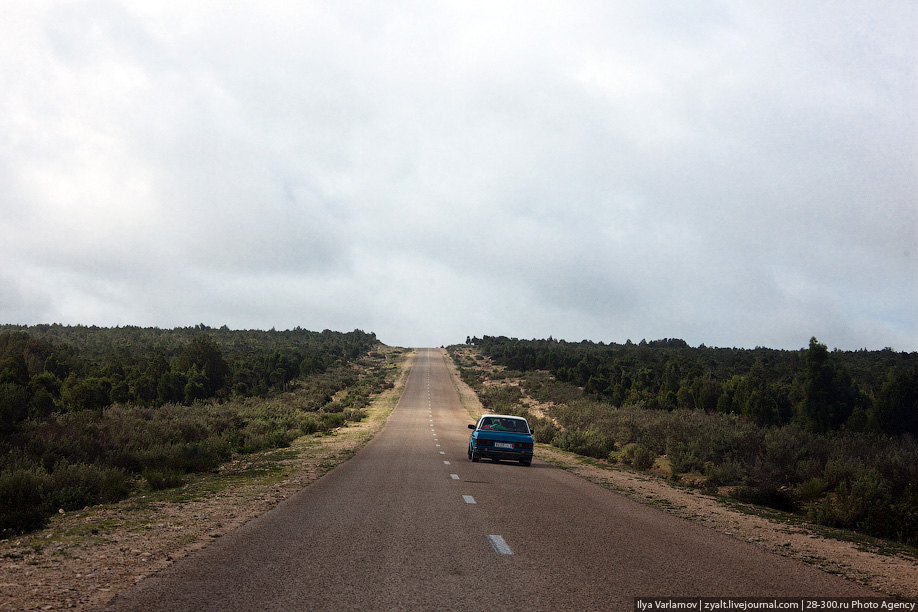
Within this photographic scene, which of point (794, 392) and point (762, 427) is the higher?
point (794, 392)

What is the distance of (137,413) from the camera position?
111 ft

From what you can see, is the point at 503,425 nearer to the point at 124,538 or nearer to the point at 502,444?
the point at 502,444

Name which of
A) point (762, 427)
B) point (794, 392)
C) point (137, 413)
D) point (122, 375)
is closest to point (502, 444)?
point (762, 427)

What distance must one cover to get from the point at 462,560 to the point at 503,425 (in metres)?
15.7

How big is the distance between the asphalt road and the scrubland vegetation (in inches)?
175

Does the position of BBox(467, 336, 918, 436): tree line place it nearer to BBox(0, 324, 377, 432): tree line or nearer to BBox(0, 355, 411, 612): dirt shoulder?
BBox(0, 355, 411, 612): dirt shoulder

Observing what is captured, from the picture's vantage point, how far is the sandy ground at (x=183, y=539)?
6554 millimetres

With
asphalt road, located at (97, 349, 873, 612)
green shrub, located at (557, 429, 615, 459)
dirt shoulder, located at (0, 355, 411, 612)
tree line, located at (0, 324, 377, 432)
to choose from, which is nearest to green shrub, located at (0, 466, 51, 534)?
dirt shoulder, located at (0, 355, 411, 612)

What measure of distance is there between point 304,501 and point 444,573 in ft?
20.4

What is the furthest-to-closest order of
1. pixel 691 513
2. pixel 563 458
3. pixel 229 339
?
1. pixel 229 339
2. pixel 563 458
3. pixel 691 513

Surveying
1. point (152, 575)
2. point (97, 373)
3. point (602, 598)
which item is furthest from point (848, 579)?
point (97, 373)

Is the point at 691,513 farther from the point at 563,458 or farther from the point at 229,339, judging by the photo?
the point at 229,339

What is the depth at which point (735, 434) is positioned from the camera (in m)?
21.3

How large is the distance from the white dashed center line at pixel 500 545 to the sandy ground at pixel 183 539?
3631mm
